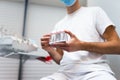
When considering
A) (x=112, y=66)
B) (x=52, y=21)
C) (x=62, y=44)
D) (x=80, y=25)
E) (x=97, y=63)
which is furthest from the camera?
(x=52, y=21)

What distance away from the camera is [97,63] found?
1.27m

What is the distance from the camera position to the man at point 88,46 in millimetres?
1156

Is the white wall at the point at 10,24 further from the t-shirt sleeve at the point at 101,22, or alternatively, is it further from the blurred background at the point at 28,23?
the t-shirt sleeve at the point at 101,22

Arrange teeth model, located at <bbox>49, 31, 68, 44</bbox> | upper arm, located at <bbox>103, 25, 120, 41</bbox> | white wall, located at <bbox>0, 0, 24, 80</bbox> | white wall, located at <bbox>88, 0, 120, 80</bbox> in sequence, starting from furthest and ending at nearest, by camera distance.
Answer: white wall, located at <bbox>0, 0, 24, 80</bbox> < white wall, located at <bbox>88, 0, 120, 80</bbox> < upper arm, located at <bbox>103, 25, 120, 41</bbox> < teeth model, located at <bbox>49, 31, 68, 44</bbox>

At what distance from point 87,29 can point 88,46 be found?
0.20 meters

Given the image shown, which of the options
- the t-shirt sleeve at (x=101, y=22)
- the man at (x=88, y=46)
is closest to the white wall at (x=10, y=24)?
the man at (x=88, y=46)

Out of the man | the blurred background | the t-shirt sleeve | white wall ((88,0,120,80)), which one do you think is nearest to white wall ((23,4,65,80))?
the blurred background

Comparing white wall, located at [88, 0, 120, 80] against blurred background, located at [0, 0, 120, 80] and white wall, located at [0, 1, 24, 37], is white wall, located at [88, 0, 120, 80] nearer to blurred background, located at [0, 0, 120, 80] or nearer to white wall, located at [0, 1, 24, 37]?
blurred background, located at [0, 0, 120, 80]

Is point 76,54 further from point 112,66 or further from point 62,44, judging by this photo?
point 112,66

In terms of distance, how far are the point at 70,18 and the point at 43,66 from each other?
1.01m

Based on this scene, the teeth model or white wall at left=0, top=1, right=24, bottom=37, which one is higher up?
white wall at left=0, top=1, right=24, bottom=37

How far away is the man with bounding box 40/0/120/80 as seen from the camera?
1.16 m

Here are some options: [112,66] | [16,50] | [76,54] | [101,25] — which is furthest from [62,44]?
[112,66]

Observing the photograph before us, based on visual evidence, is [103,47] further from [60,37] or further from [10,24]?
[10,24]
